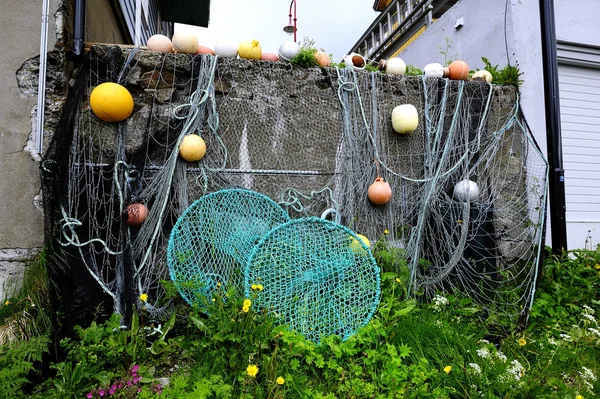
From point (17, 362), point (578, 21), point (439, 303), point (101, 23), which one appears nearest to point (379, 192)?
point (439, 303)

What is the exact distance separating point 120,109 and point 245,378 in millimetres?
2362

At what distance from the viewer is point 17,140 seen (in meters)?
3.01

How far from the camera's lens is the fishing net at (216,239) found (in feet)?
9.72

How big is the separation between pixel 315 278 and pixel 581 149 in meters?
4.86

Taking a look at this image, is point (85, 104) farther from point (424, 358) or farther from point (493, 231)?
point (493, 231)

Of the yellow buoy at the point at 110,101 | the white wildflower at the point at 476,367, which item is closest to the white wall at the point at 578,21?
the white wildflower at the point at 476,367

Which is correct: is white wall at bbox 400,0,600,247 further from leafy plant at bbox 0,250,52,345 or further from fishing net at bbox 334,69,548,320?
leafy plant at bbox 0,250,52,345

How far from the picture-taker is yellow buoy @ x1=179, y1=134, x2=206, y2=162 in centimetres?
317

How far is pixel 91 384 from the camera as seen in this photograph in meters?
2.20

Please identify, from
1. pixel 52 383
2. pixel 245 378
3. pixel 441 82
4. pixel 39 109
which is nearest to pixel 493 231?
pixel 441 82

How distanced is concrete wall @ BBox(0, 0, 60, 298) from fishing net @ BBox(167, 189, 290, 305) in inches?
47.7

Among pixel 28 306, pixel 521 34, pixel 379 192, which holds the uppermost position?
pixel 521 34

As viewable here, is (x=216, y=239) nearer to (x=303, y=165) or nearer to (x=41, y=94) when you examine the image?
(x=303, y=165)

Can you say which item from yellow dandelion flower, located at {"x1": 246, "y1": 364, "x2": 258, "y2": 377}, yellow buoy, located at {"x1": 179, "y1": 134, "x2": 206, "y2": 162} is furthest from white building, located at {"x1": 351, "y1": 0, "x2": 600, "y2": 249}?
yellow dandelion flower, located at {"x1": 246, "y1": 364, "x2": 258, "y2": 377}
